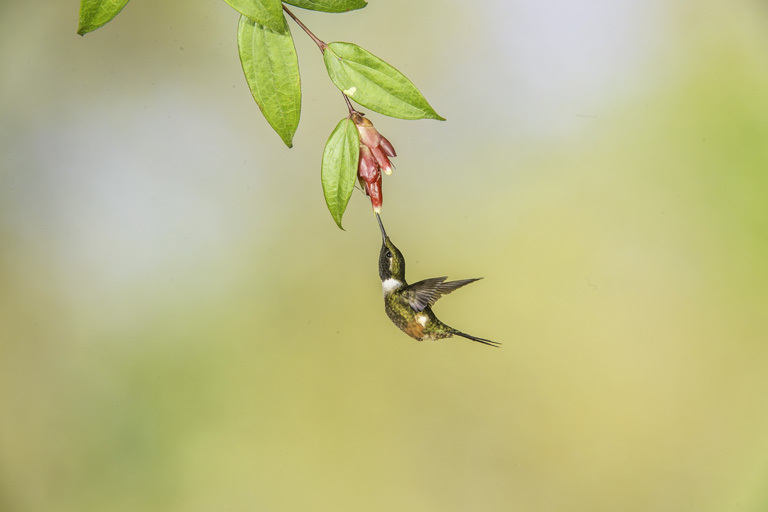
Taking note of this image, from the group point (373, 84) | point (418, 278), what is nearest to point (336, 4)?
point (373, 84)

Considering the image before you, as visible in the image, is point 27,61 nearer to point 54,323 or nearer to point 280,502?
point 54,323

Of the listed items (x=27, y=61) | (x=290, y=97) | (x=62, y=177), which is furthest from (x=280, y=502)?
(x=290, y=97)

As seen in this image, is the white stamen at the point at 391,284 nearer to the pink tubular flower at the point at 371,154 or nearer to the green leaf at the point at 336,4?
the pink tubular flower at the point at 371,154

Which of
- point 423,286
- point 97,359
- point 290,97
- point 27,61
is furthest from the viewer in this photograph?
point 97,359

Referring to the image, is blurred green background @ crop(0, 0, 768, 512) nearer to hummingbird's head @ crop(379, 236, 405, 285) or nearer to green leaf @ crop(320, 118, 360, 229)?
hummingbird's head @ crop(379, 236, 405, 285)

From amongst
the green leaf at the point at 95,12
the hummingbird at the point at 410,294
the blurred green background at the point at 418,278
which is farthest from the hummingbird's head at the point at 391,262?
the blurred green background at the point at 418,278

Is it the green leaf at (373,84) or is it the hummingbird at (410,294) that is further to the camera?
the hummingbird at (410,294)
